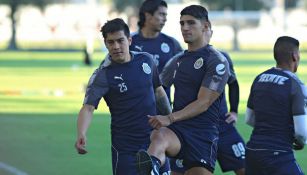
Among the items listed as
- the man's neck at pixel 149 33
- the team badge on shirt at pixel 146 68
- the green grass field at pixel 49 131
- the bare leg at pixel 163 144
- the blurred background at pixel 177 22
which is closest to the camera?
the bare leg at pixel 163 144

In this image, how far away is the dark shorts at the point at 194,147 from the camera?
865 cm

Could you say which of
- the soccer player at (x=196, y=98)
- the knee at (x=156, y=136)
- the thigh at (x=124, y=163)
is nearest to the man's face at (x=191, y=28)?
the soccer player at (x=196, y=98)

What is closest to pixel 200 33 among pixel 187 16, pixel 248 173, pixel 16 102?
pixel 187 16

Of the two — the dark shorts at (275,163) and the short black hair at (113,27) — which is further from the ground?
the short black hair at (113,27)

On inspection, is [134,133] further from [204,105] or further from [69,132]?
[69,132]

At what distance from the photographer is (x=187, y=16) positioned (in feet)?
28.7

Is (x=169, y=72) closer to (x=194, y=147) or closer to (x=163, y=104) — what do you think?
(x=163, y=104)

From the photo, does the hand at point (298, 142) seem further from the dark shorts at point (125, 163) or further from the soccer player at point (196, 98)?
the dark shorts at point (125, 163)

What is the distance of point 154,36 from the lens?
39.9ft

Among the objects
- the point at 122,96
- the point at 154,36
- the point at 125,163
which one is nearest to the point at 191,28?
the point at 122,96

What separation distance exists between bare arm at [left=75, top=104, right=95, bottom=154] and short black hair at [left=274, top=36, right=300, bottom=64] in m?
1.95

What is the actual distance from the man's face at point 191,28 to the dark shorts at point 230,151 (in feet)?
6.40

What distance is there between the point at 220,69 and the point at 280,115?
98 cm

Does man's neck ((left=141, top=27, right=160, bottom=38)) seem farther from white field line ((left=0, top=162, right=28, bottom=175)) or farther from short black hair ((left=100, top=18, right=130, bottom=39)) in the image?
short black hair ((left=100, top=18, right=130, bottom=39))
